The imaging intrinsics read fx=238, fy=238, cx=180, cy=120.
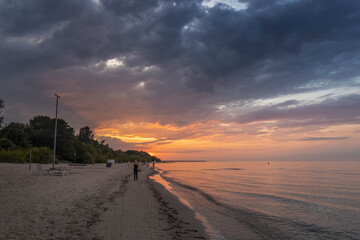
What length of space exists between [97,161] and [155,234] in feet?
290

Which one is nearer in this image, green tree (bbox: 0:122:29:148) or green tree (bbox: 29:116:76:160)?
green tree (bbox: 0:122:29:148)

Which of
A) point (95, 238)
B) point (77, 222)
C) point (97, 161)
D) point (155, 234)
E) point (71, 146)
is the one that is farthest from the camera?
point (97, 161)

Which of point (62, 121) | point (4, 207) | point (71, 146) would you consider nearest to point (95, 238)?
point (4, 207)

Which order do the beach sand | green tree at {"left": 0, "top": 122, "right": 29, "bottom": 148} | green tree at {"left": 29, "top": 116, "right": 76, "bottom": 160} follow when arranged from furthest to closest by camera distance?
green tree at {"left": 29, "top": 116, "right": 76, "bottom": 160}
green tree at {"left": 0, "top": 122, "right": 29, "bottom": 148}
the beach sand

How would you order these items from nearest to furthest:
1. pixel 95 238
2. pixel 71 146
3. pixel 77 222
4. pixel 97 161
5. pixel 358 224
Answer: pixel 95 238, pixel 77 222, pixel 358 224, pixel 71 146, pixel 97 161

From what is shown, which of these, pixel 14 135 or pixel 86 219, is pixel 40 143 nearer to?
pixel 14 135


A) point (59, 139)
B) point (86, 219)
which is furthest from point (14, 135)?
point (86, 219)

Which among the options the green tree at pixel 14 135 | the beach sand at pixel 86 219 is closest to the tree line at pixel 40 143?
the green tree at pixel 14 135

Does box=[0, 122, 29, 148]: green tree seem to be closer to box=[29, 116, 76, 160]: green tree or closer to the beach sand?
box=[29, 116, 76, 160]: green tree

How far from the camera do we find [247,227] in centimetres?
1034

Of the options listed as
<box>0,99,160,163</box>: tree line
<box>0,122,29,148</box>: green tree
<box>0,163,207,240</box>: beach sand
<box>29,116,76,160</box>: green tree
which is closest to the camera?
<box>0,163,207,240</box>: beach sand

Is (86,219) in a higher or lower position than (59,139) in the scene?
lower

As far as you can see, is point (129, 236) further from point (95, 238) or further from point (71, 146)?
point (71, 146)

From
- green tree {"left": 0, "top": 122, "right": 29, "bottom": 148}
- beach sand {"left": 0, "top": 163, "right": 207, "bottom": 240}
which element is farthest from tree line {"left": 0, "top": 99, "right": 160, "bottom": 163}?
beach sand {"left": 0, "top": 163, "right": 207, "bottom": 240}
